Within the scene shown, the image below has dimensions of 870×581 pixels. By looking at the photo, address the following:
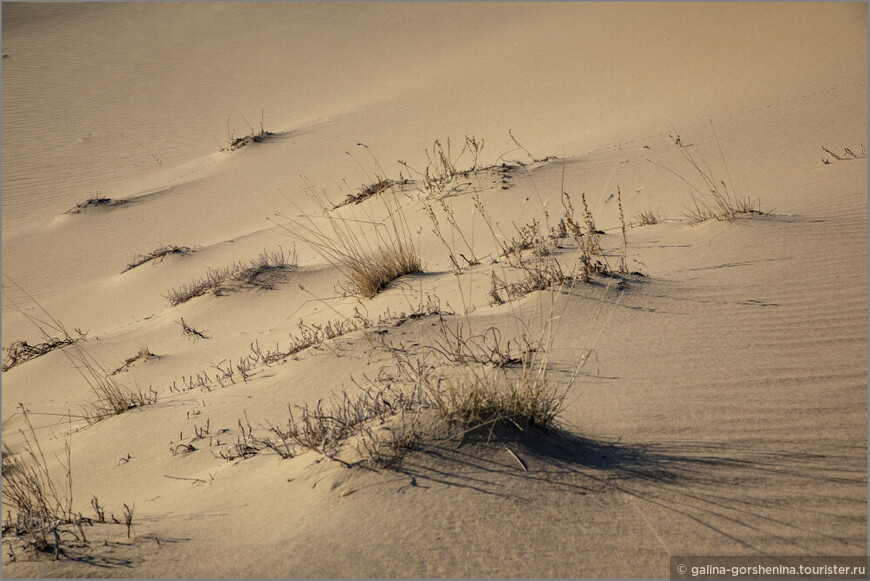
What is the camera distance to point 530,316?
4.29 m

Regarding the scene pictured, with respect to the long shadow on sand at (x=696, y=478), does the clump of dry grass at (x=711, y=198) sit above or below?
above

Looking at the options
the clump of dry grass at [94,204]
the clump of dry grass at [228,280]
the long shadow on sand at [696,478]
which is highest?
the clump of dry grass at [94,204]

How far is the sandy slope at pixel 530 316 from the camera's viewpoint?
2389 mm

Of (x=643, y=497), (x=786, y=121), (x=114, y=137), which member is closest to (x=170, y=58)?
(x=114, y=137)

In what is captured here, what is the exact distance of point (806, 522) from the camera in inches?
94.2

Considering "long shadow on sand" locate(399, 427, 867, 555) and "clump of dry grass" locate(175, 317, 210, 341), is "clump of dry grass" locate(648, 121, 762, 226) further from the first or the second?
"clump of dry grass" locate(175, 317, 210, 341)

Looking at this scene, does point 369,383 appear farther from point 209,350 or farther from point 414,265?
point 209,350

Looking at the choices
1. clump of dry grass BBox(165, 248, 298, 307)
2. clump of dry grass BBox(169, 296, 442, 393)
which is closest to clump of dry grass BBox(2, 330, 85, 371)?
clump of dry grass BBox(165, 248, 298, 307)

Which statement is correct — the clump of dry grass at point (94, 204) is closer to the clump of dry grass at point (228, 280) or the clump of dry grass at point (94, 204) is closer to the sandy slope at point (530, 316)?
the sandy slope at point (530, 316)

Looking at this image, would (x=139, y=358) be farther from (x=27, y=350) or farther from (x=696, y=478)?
(x=696, y=478)

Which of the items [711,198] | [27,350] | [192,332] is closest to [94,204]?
[27,350]

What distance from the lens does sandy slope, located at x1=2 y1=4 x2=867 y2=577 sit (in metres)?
2.39

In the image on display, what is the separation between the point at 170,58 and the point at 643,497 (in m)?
26.6

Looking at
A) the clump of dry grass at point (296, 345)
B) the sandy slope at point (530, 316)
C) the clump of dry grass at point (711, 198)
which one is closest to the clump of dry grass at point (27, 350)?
the sandy slope at point (530, 316)
